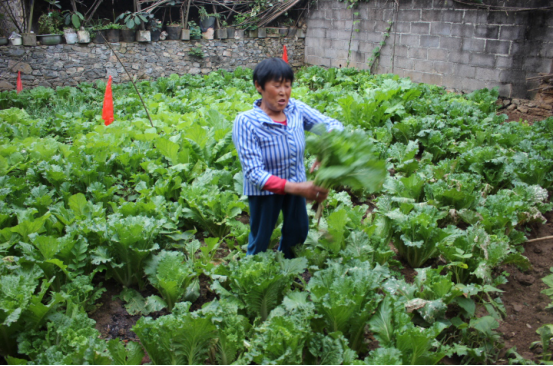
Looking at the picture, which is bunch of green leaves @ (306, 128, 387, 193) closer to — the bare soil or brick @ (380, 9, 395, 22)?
the bare soil

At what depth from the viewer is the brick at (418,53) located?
31.4ft

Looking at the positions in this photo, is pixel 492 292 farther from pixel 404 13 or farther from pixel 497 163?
pixel 404 13

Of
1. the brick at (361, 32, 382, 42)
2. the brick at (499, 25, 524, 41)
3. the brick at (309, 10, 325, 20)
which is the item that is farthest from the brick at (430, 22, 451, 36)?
the brick at (309, 10, 325, 20)

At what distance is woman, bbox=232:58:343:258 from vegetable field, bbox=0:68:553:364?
14 centimetres

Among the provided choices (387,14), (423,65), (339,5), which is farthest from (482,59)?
(339,5)

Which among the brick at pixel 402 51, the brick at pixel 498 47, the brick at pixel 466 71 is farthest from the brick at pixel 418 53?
the brick at pixel 498 47

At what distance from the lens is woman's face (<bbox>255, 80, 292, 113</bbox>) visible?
254 centimetres

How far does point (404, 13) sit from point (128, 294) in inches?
356

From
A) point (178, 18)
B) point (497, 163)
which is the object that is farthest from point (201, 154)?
point (178, 18)

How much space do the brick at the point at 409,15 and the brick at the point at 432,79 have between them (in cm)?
124

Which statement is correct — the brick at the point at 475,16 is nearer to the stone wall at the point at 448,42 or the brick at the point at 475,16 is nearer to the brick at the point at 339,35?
the stone wall at the point at 448,42

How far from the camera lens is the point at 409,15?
9.79m

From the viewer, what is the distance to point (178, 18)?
13672mm

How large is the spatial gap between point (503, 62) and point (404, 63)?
2.64m
